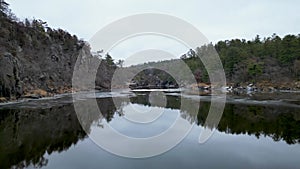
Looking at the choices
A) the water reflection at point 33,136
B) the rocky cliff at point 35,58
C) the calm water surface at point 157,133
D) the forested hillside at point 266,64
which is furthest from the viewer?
the forested hillside at point 266,64

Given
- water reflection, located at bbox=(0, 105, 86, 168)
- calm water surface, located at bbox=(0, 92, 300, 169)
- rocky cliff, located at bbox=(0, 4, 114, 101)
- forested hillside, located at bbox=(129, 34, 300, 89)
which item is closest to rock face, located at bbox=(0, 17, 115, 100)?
rocky cliff, located at bbox=(0, 4, 114, 101)

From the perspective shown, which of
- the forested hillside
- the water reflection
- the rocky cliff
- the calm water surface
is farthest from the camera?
the forested hillside

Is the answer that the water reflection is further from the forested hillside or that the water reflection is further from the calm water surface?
the forested hillside

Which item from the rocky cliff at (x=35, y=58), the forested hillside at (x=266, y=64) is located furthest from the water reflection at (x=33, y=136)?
the forested hillside at (x=266, y=64)

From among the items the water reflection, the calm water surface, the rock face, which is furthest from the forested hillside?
the water reflection

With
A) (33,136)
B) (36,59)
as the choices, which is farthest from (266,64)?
(33,136)

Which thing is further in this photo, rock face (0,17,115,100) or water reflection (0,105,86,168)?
rock face (0,17,115,100)

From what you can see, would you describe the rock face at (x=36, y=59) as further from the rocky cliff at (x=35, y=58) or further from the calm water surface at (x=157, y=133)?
the calm water surface at (x=157, y=133)

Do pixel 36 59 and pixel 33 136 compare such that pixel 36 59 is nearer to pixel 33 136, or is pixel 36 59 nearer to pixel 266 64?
pixel 33 136

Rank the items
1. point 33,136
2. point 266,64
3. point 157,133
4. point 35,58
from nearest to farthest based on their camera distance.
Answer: point 33,136 < point 157,133 < point 35,58 < point 266,64

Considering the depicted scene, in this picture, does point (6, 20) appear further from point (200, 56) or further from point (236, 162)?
point (200, 56)

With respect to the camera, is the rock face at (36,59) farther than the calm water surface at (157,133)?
Yes

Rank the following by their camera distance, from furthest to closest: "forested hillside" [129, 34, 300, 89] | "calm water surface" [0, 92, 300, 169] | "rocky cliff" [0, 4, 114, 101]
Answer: "forested hillside" [129, 34, 300, 89] → "rocky cliff" [0, 4, 114, 101] → "calm water surface" [0, 92, 300, 169]

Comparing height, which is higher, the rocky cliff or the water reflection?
the rocky cliff
